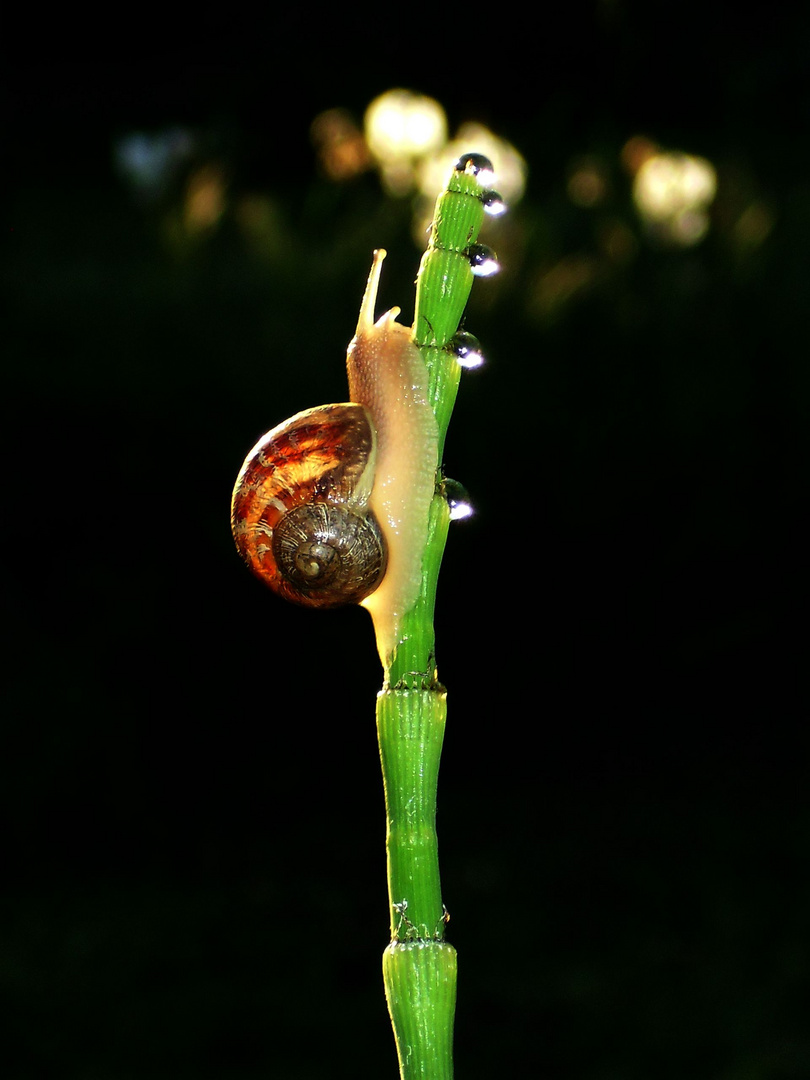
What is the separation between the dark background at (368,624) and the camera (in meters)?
2.43

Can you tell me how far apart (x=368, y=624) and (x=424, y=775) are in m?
2.15

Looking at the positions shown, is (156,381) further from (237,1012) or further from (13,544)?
(237,1012)

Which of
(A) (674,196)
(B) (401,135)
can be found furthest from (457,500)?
(B) (401,135)

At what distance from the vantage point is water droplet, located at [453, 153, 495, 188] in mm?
480

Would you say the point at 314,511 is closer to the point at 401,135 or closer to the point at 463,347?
the point at 463,347

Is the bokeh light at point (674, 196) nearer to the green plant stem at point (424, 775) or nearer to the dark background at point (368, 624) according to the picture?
the dark background at point (368, 624)

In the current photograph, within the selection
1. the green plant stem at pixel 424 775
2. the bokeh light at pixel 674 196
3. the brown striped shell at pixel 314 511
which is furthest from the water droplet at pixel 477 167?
the bokeh light at pixel 674 196

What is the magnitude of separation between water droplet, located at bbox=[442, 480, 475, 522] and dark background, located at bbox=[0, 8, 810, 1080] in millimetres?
1962

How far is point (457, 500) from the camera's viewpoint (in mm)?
493

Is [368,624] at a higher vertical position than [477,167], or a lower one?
higher

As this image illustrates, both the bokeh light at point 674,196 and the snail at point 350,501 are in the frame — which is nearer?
the snail at point 350,501

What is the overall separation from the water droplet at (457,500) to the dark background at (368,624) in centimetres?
196

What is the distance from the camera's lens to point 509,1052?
2.14 metres

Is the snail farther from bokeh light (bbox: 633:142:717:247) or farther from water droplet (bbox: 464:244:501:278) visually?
bokeh light (bbox: 633:142:717:247)
